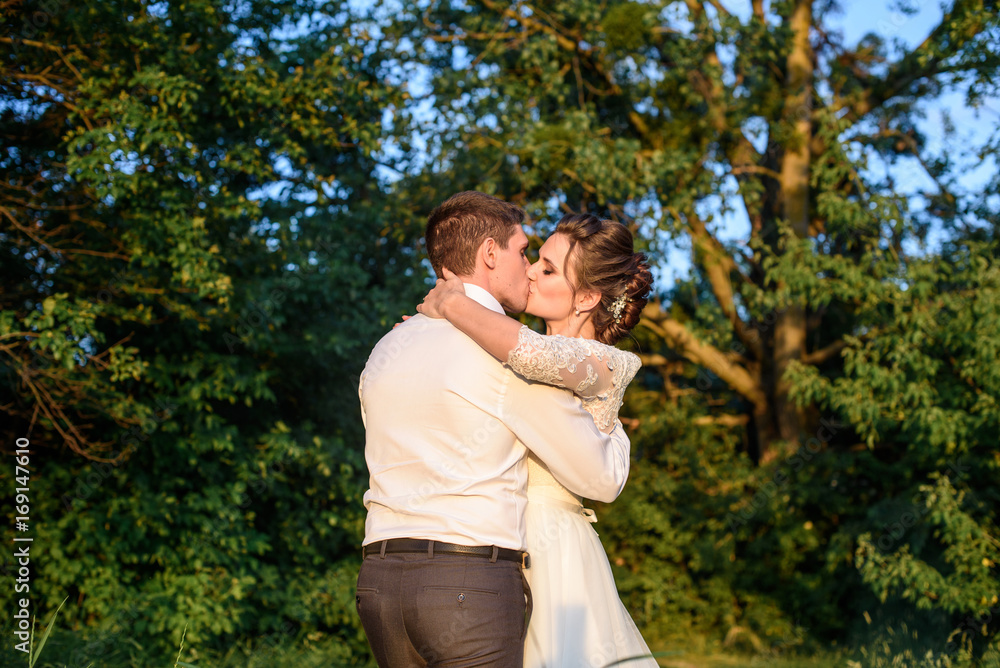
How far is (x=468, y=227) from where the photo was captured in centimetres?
235

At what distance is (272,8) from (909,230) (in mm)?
7014

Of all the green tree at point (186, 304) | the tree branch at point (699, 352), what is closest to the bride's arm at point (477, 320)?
the green tree at point (186, 304)

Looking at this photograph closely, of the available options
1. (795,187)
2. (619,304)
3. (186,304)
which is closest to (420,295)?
(186,304)

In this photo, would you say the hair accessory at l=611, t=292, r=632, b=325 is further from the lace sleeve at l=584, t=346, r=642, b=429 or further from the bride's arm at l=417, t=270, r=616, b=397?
the bride's arm at l=417, t=270, r=616, b=397

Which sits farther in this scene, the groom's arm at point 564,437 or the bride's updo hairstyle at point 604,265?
the bride's updo hairstyle at point 604,265

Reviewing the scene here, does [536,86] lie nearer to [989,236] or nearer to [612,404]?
[989,236]

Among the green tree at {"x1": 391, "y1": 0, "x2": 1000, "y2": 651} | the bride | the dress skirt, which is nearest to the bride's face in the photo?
the bride

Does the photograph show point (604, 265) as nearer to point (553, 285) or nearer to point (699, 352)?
point (553, 285)

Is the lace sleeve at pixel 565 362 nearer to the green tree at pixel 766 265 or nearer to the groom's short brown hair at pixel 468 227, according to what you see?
the groom's short brown hair at pixel 468 227

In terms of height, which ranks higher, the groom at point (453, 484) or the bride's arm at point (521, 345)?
the bride's arm at point (521, 345)

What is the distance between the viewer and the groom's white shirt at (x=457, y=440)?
1.99m

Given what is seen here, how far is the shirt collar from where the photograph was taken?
226cm

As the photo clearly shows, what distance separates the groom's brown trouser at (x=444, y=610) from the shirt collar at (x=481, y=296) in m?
0.66

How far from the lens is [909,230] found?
9.23 metres
